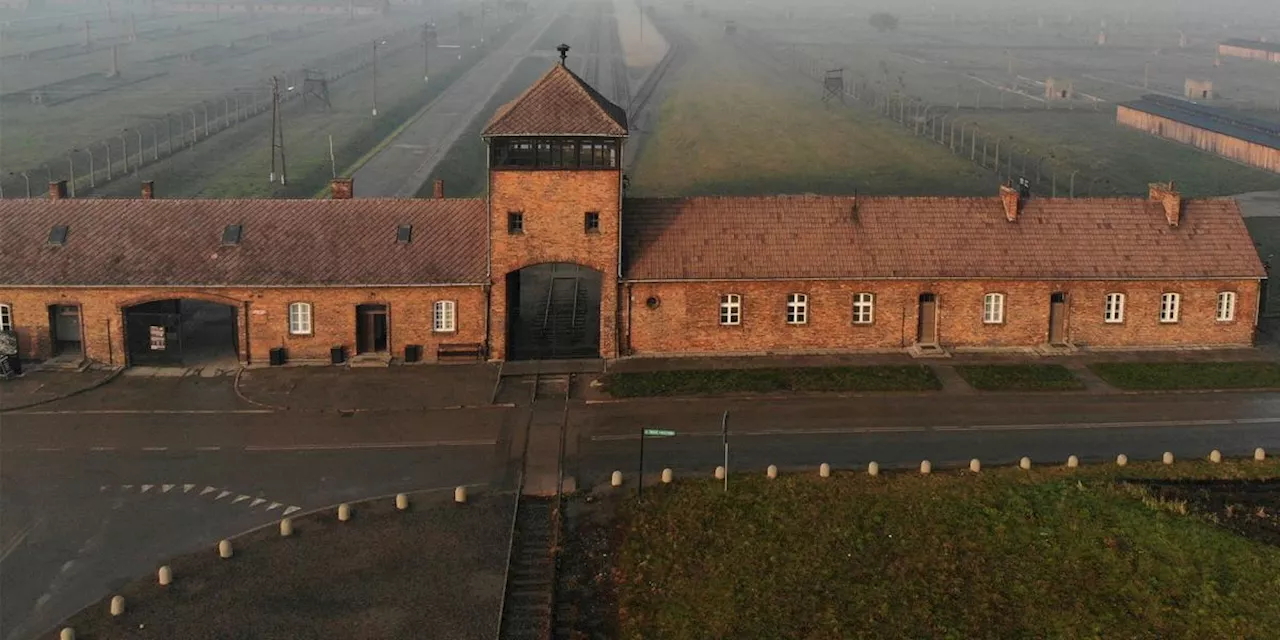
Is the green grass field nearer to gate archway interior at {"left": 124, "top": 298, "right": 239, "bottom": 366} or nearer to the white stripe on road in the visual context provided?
gate archway interior at {"left": 124, "top": 298, "right": 239, "bottom": 366}

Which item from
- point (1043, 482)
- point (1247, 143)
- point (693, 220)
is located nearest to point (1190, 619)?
point (1043, 482)

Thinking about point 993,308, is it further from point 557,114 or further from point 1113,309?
point 557,114

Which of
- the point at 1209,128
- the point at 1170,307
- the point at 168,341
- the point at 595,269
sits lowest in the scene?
the point at 168,341

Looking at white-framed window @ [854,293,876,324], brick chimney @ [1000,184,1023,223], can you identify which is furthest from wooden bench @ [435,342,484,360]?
brick chimney @ [1000,184,1023,223]

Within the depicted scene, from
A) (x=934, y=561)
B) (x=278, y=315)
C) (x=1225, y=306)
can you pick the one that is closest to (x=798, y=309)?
(x=1225, y=306)

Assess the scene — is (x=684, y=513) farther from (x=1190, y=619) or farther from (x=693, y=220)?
(x=693, y=220)
